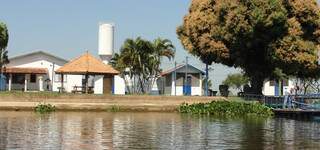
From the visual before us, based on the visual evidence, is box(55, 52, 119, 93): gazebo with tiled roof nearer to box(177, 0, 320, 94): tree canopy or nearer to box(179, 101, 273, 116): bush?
box(177, 0, 320, 94): tree canopy

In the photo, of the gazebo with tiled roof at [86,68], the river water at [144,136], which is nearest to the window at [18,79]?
Answer: the gazebo with tiled roof at [86,68]

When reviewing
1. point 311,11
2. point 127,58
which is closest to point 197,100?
point 311,11

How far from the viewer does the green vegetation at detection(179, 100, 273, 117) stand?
4759 cm

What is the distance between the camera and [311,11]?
1994 inches

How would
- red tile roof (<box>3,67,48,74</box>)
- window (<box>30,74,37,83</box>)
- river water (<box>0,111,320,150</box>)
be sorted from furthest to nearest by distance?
1. window (<box>30,74,37,83</box>)
2. red tile roof (<box>3,67,48,74</box>)
3. river water (<box>0,111,320,150</box>)

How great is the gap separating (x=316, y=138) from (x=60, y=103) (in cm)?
2437

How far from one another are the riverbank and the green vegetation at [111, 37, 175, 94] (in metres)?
20.8

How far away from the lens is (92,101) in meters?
49.1

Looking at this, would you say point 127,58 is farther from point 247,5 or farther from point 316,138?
point 316,138

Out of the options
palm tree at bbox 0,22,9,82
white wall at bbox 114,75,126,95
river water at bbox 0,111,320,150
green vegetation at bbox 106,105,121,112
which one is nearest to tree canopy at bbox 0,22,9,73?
palm tree at bbox 0,22,9,82

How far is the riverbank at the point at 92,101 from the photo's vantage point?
47.2 metres

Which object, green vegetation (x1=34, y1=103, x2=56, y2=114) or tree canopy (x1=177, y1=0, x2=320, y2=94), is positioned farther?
tree canopy (x1=177, y1=0, x2=320, y2=94)

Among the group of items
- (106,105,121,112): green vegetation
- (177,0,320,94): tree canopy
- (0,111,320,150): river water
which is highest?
(177,0,320,94): tree canopy

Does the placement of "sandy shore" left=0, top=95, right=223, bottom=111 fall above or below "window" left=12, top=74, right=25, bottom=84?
below
